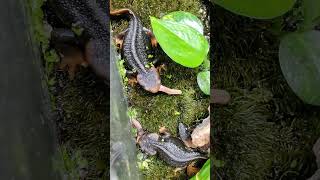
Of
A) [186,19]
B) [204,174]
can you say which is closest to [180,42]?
[186,19]

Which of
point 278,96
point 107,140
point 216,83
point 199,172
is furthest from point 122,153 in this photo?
point 278,96

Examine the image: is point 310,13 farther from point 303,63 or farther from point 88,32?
point 88,32

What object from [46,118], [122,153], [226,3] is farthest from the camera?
[122,153]

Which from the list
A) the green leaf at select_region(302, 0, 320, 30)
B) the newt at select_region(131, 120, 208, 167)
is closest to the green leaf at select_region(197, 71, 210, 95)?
the newt at select_region(131, 120, 208, 167)

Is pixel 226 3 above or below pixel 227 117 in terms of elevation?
above

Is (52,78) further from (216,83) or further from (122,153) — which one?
(216,83)

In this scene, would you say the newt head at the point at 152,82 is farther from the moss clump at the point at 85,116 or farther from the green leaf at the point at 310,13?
the green leaf at the point at 310,13
